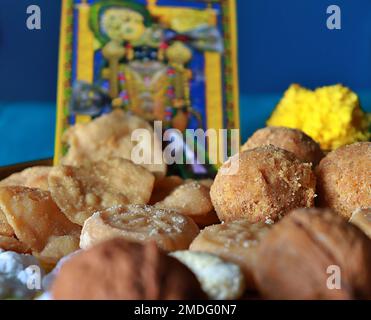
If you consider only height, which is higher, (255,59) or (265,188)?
(255,59)

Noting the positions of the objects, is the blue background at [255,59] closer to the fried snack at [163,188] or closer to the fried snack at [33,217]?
the fried snack at [163,188]

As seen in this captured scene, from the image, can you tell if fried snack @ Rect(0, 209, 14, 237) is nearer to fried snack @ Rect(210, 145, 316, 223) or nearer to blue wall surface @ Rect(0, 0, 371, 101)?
fried snack @ Rect(210, 145, 316, 223)

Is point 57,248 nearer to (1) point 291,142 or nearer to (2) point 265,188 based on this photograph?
(2) point 265,188

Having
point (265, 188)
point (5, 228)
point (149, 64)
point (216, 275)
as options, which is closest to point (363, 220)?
point (265, 188)

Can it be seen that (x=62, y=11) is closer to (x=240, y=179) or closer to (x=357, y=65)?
(x=357, y=65)

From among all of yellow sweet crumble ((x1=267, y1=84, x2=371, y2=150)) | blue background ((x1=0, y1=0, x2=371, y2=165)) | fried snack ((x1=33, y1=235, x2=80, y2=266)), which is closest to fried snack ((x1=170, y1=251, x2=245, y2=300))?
fried snack ((x1=33, y1=235, x2=80, y2=266))

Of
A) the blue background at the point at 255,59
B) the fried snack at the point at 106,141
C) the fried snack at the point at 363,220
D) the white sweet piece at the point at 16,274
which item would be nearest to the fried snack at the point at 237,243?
the fried snack at the point at 363,220

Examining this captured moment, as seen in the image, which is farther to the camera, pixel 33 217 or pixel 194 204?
pixel 194 204
